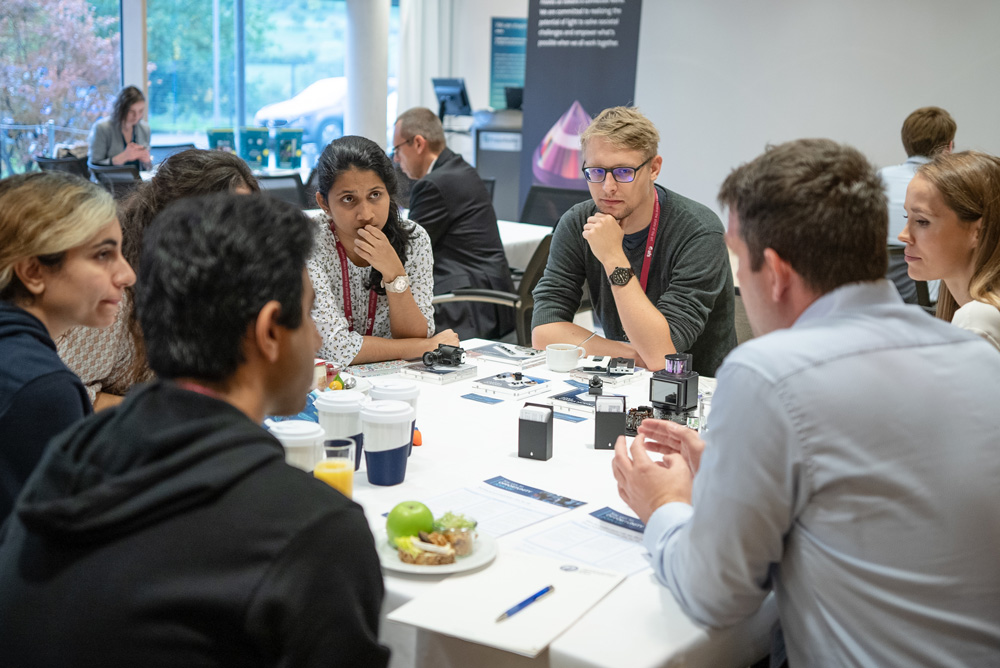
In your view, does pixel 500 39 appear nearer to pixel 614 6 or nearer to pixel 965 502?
pixel 614 6

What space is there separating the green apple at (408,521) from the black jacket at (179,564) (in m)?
0.48

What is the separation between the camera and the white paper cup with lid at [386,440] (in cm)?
166

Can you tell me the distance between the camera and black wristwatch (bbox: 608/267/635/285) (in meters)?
2.69

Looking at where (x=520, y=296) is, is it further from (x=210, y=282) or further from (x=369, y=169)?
(x=210, y=282)

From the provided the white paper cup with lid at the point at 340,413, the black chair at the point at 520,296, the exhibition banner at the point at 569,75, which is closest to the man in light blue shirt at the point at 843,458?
the white paper cup with lid at the point at 340,413

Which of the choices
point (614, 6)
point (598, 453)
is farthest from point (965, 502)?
point (614, 6)

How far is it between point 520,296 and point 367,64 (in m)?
5.83

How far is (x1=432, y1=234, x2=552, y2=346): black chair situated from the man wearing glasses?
81 centimetres

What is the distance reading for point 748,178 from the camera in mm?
1234

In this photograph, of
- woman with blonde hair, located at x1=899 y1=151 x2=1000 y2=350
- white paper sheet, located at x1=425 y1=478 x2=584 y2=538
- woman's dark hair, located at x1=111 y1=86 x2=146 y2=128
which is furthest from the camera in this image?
woman's dark hair, located at x1=111 y1=86 x2=146 y2=128

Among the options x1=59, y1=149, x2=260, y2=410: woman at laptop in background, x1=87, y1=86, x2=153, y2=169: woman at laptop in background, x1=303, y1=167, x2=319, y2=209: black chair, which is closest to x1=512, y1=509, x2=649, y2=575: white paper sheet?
x1=59, y1=149, x2=260, y2=410: woman at laptop in background

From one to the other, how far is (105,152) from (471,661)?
288 inches

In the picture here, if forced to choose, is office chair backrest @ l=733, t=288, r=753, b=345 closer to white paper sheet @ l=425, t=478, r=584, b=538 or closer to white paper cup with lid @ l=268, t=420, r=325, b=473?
white paper sheet @ l=425, t=478, r=584, b=538

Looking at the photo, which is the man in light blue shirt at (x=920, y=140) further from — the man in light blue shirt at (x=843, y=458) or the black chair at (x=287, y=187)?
the man in light blue shirt at (x=843, y=458)
